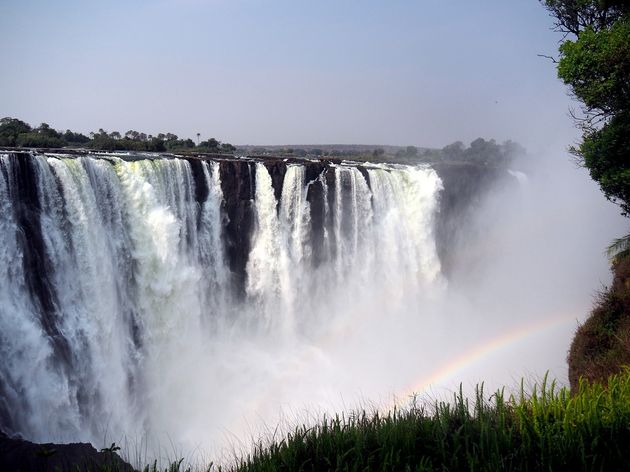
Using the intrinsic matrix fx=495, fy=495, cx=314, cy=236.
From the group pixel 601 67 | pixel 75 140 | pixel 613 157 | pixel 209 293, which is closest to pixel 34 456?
pixel 209 293

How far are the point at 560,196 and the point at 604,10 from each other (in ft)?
63.5

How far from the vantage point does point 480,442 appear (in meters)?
3.64

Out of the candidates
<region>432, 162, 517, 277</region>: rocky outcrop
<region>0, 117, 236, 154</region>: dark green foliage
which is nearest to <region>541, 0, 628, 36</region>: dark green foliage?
<region>432, 162, 517, 277</region>: rocky outcrop

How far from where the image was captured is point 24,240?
29.8 ft

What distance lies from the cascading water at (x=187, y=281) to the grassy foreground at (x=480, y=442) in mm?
6270

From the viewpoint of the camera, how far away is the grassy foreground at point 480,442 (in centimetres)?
350

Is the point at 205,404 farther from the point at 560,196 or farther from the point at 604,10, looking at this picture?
the point at 560,196

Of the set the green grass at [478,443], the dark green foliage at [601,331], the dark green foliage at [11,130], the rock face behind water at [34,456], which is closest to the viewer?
the green grass at [478,443]

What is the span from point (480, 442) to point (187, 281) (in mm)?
10230

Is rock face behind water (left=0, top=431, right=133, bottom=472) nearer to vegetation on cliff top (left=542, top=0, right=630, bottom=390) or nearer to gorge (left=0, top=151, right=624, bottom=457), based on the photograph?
gorge (left=0, top=151, right=624, bottom=457)

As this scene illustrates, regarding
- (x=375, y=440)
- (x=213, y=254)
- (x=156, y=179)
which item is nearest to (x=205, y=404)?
(x=213, y=254)

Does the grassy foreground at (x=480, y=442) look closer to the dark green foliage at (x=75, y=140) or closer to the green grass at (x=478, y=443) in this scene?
the green grass at (x=478, y=443)

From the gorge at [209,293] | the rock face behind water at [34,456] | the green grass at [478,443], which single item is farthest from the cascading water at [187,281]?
the green grass at [478,443]

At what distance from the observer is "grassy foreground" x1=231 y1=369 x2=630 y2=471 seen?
11.5 feet
